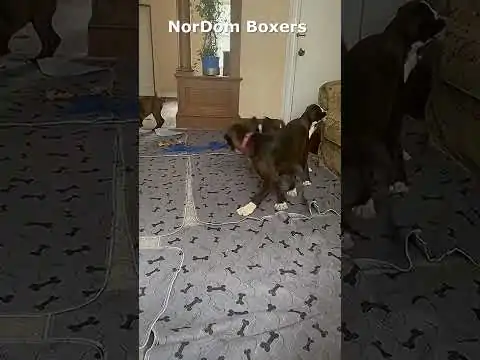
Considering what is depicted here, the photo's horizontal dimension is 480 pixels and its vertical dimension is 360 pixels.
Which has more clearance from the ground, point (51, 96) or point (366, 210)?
point (51, 96)

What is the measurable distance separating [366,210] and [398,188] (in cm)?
5

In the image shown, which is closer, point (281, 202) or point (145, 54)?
point (145, 54)

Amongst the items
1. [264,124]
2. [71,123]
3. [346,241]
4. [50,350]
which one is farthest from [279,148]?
[50,350]

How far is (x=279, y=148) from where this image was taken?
677 millimetres

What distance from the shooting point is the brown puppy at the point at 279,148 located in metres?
0.67

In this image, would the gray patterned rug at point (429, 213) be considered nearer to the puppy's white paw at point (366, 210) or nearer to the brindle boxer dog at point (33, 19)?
the puppy's white paw at point (366, 210)

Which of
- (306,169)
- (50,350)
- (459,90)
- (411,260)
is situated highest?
(459,90)

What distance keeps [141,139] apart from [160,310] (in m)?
0.21

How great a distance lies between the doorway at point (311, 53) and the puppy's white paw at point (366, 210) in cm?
13

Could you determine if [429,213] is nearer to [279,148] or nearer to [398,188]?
[398,188]

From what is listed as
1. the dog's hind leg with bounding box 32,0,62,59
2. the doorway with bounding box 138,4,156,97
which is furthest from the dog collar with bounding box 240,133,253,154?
the dog's hind leg with bounding box 32,0,62,59

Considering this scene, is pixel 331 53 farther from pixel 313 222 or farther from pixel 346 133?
pixel 313 222

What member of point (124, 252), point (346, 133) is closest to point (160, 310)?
point (124, 252)

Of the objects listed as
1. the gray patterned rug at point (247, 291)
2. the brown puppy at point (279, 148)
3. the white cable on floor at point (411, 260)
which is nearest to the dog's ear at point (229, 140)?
the brown puppy at point (279, 148)
